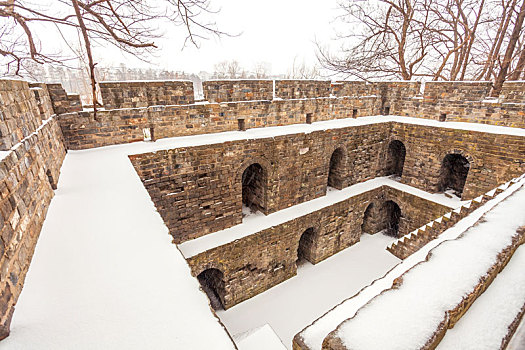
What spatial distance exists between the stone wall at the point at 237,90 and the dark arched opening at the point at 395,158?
5.40m

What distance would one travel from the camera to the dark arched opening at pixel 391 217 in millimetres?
9031

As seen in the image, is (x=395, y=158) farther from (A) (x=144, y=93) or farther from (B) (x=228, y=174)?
(A) (x=144, y=93)

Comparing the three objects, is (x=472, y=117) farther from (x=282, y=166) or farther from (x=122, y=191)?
(x=122, y=191)

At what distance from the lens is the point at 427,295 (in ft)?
5.57

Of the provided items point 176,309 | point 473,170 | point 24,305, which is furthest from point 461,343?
point 473,170

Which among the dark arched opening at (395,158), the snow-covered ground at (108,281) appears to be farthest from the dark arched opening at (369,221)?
the snow-covered ground at (108,281)

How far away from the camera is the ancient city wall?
5.55ft

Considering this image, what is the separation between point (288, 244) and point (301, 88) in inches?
174

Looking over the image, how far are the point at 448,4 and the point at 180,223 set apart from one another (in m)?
14.4

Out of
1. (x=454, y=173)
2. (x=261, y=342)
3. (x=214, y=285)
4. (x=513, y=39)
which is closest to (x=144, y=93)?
(x=214, y=285)

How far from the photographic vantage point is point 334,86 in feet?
27.1

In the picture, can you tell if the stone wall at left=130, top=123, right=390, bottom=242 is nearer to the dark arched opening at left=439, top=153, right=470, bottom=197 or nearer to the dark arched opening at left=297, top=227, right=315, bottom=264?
the dark arched opening at left=297, top=227, right=315, bottom=264

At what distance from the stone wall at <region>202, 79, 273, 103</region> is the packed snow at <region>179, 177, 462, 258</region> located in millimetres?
3088

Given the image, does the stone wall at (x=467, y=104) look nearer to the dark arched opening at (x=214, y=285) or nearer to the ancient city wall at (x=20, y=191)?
the dark arched opening at (x=214, y=285)
